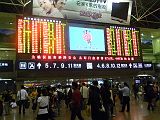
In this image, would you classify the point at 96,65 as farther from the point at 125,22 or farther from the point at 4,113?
the point at 4,113

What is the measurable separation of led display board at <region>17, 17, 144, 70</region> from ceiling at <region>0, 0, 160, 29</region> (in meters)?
2.90

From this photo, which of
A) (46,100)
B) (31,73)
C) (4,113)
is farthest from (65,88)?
(46,100)

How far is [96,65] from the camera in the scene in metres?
11.6

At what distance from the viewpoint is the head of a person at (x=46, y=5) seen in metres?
11.6

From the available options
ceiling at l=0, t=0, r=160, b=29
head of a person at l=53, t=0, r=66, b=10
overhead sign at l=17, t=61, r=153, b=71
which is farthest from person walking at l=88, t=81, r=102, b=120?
ceiling at l=0, t=0, r=160, b=29

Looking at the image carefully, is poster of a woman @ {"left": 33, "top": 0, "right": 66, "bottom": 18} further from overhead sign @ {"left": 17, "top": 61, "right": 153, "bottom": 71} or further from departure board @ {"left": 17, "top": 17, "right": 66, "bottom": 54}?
overhead sign @ {"left": 17, "top": 61, "right": 153, "bottom": 71}

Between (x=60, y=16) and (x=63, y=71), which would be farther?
(x=60, y=16)

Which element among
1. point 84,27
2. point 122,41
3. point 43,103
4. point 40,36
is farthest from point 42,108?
point 122,41

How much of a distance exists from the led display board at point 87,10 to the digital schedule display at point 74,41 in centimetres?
55

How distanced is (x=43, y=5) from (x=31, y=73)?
295 centimetres

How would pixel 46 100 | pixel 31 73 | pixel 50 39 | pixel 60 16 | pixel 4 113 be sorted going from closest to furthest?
pixel 46 100 < pixel 31 73 < pixel 50 39 < pixel 60 16 < pixel 4 113

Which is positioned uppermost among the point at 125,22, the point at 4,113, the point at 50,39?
the point at 125,22

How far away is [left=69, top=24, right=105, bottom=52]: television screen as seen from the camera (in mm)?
11530

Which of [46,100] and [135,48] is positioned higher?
[135,48]
